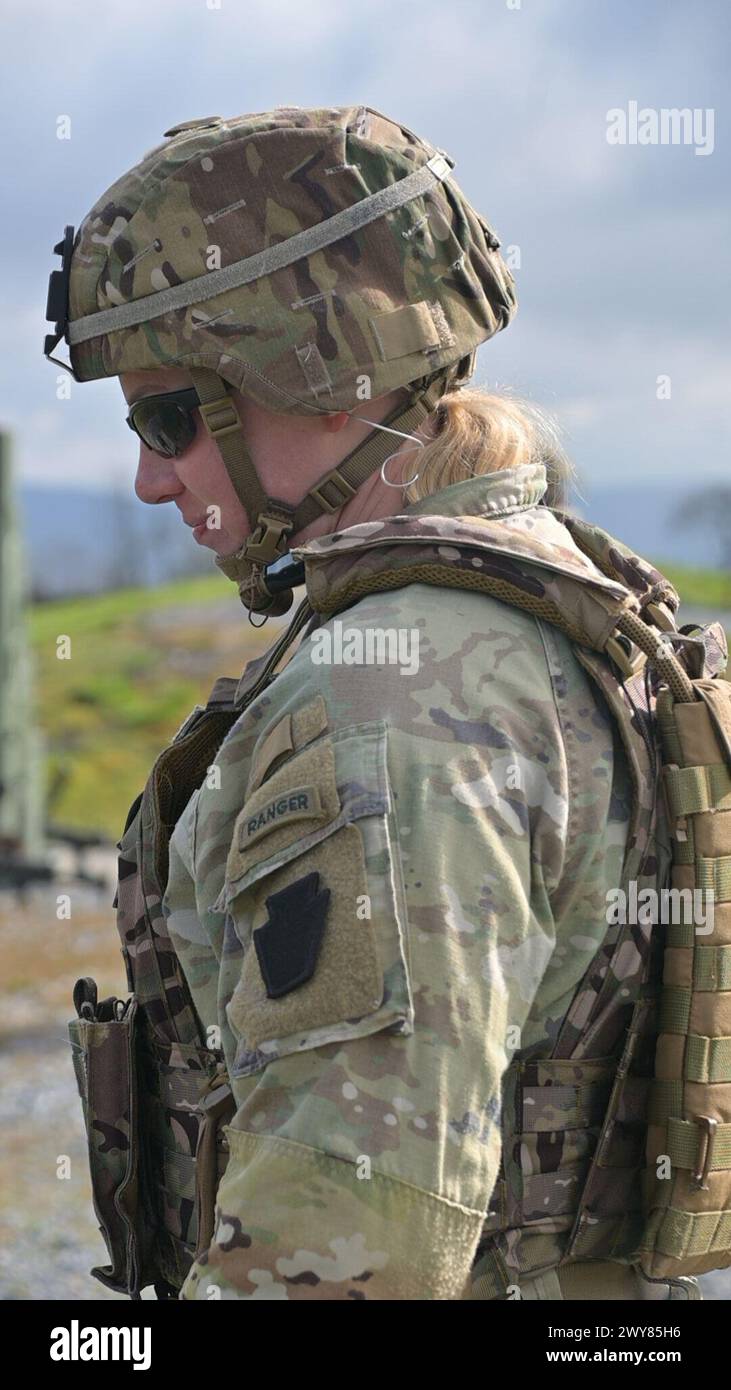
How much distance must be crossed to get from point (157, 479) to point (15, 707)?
59.0 ft

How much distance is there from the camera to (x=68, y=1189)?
10094 mm

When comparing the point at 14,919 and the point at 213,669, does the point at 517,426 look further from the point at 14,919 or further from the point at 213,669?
the point at 213,669

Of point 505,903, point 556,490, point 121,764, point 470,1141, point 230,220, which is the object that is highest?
point 121,764

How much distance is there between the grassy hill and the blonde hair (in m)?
28.2

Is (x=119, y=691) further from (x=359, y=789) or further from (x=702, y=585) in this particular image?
(x=359, y=789)

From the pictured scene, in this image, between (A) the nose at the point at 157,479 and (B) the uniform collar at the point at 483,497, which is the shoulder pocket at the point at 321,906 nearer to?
(B) the uniform collar at the point at 483,497

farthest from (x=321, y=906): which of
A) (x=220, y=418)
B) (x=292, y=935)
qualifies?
(x=220, y=418)

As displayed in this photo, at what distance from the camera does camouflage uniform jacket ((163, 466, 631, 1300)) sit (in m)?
1.83

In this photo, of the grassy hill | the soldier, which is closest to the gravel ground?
the soldier

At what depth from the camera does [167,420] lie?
Answer: 2.69m

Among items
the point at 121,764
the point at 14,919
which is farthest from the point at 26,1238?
the point at 121,764

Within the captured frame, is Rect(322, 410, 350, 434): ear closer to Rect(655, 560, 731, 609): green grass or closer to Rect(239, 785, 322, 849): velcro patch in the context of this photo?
Rect(239, 785, 322, 849): velcro patch

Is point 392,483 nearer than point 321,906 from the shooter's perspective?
No

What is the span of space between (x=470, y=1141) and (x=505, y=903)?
11.7 inches
